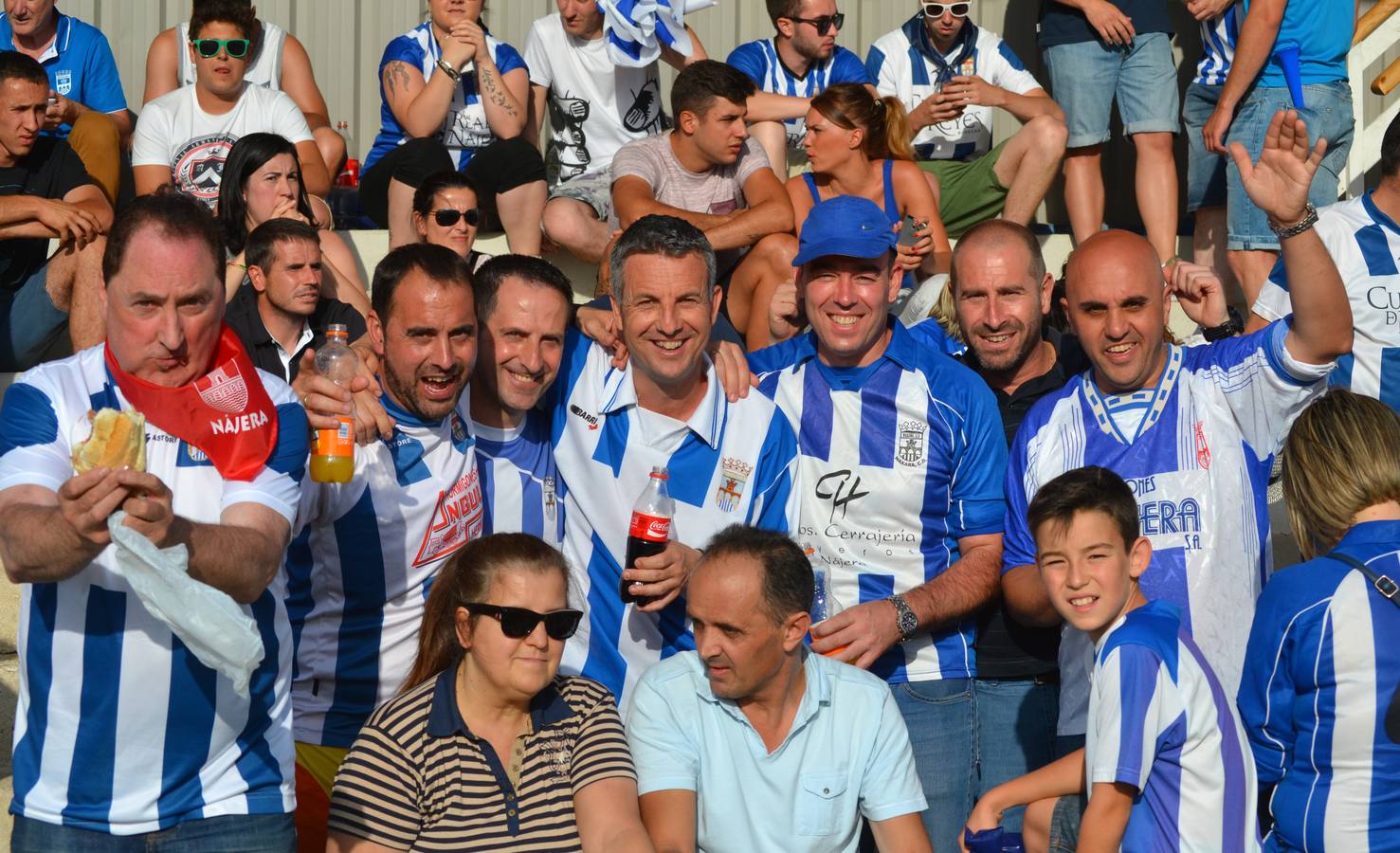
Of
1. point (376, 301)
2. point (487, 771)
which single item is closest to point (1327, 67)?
point (376, 301)

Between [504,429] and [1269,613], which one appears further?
[504,429]

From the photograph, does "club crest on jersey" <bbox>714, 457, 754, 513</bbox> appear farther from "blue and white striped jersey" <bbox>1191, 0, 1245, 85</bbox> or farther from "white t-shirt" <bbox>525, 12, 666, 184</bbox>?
"blue and white striped jersey" <bbox>1191, 0, 1245, 85</bbox>

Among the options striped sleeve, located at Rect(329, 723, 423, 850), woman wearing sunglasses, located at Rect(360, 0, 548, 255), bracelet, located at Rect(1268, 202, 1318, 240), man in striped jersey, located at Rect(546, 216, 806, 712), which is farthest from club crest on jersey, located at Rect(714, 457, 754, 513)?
woman wearing sunglasses, located at Rect(360, 0, 548, 255)

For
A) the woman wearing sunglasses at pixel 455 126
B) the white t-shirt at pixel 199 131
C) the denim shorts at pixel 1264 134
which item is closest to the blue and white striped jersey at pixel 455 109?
the woman wearing sunglasses at pixel 455 126

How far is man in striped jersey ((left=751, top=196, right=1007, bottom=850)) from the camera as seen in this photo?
436 centimetres

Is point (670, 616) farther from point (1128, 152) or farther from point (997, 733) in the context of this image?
point (1128, 152)

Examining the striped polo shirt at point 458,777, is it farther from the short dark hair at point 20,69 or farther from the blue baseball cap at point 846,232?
the short dark hair at point 20,69

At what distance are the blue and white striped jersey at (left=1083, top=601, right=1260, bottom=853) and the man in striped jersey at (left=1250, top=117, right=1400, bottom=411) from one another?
1866 millimetres

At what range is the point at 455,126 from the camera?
7496 millimetres

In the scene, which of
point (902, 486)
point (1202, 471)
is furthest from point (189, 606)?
point (1202, 471)

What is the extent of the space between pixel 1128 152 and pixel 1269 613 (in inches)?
271

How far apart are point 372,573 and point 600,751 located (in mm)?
815

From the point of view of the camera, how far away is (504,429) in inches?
169

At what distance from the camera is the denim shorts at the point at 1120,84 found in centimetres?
776
